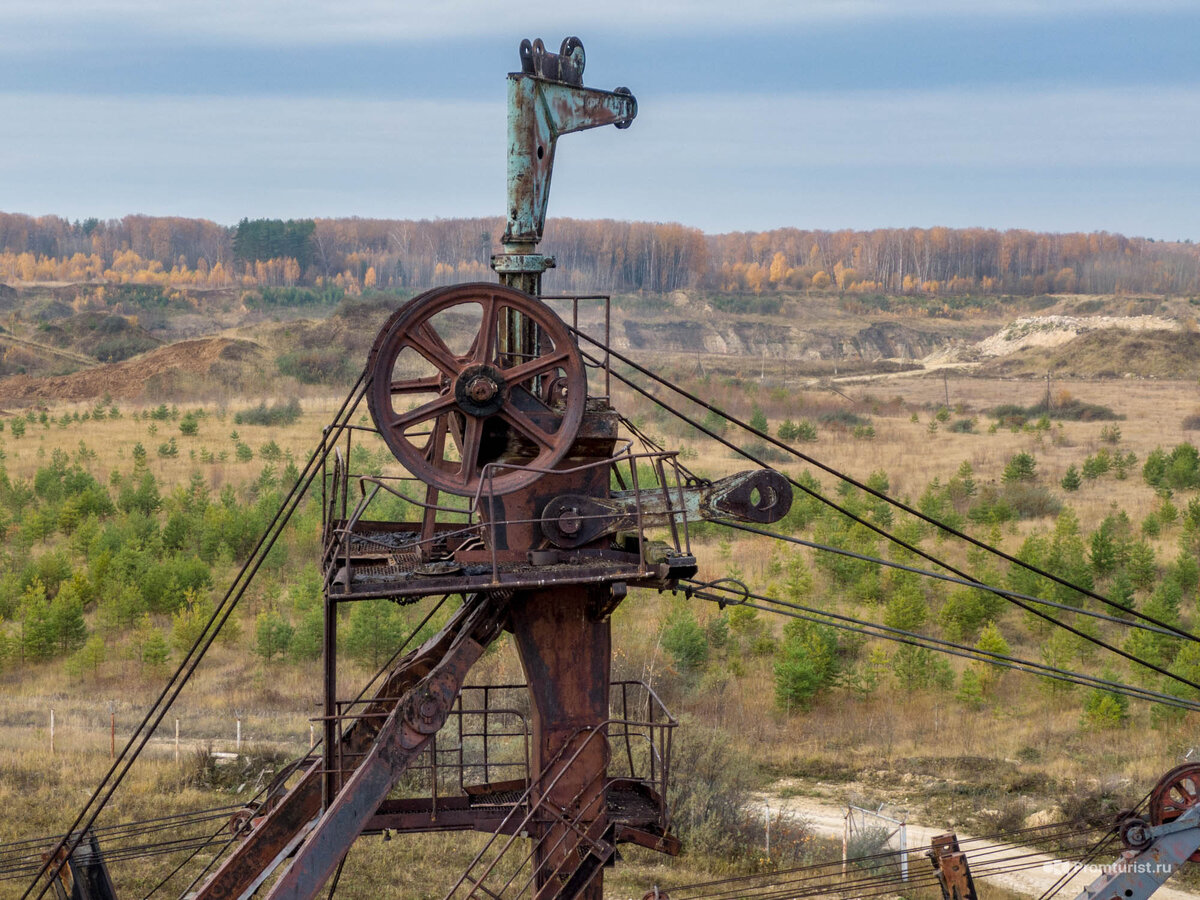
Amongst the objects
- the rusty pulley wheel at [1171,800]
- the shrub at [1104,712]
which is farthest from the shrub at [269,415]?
the rusty pulley wheel at [1171,800]

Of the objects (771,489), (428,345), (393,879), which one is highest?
(428,345)

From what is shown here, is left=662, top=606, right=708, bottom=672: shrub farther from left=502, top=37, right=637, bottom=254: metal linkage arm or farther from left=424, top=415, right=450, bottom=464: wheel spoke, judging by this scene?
left=424, top=415, right=450, bottom=464: wheel spoke

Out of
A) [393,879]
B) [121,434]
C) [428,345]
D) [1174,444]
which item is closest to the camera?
[428,345]

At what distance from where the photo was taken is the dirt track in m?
13.6

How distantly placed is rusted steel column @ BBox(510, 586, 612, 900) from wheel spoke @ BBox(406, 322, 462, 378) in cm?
143

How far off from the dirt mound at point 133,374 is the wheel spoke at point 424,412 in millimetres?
48623

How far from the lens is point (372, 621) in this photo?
2038 cm

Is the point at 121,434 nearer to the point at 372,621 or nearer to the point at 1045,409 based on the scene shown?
the point at 372,621

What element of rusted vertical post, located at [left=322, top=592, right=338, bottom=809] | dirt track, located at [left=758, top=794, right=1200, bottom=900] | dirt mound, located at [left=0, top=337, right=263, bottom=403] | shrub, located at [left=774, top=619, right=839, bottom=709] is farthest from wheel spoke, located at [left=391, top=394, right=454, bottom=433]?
dirt mound, located at [left=0, top=337, right=263, bottom=403]

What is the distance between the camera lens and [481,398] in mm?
7062

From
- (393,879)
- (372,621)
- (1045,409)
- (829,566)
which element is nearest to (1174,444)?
(1045,409)

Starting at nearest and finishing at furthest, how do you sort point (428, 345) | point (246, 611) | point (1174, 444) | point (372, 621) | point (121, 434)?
point (428, 345) → point (372, 621) → point (246, 611) → point (1174, 444) → point (121, 434)

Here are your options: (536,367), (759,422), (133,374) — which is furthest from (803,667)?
(133,374)

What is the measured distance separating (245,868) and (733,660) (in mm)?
13897
